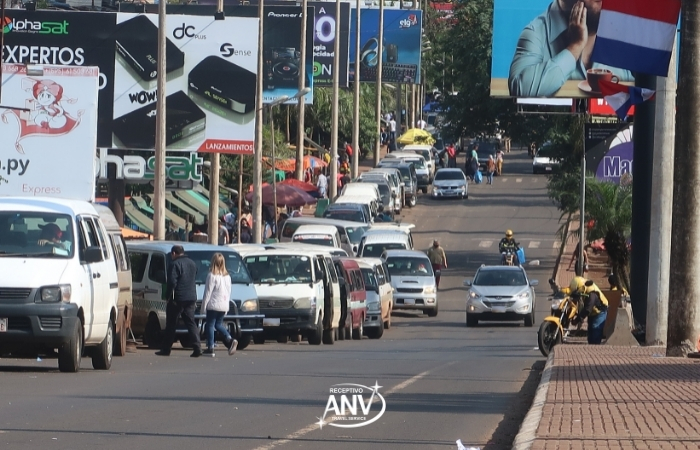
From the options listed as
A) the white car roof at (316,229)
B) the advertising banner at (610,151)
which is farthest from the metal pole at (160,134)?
the advertising banner at (610,151)

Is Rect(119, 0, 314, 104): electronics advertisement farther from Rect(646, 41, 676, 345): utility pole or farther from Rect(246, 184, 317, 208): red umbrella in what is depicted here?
Rect(646, 41, 676, 345): utility pole

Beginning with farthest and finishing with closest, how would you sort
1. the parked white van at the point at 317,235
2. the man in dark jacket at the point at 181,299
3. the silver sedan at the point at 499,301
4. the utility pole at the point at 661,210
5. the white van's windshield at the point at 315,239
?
the parked white van at the point at 317,235 → the white van's windshield at the point at 315,239 → the silver sedan at the point at 499,301 → the utility pole at the point at 661,210 → the man in dark jacket at the point at 181,299

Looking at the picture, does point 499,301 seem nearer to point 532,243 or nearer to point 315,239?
point 315,239

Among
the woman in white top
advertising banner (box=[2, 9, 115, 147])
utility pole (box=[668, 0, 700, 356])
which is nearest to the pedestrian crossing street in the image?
advertising banner (box=[2, 9, 115, 147])

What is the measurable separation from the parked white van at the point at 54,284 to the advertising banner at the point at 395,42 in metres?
60.9

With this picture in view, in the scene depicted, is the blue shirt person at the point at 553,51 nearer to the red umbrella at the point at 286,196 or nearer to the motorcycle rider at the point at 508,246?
the motorcycle rider at the point at 508,246

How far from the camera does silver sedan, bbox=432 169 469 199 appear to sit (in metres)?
68.7

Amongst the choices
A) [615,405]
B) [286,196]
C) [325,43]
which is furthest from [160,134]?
[325,43]

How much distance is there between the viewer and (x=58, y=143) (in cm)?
2380

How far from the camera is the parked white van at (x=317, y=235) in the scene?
126 ft

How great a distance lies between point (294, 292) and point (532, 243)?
3201 cm

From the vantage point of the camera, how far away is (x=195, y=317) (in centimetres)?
2147

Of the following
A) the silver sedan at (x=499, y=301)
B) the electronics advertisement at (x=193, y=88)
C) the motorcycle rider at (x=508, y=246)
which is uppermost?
the electronics advertisement at (x=193, y=88)

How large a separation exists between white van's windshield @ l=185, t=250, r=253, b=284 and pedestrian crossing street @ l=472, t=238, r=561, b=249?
32.1 meters
